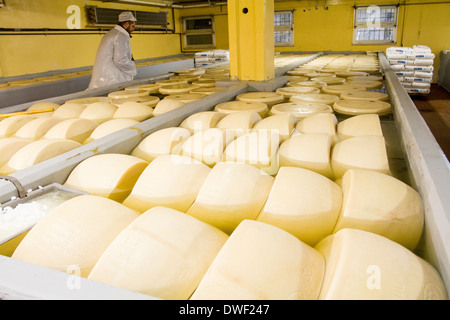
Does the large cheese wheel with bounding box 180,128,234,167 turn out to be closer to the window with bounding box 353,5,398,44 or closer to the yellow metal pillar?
the yellow metal pillar

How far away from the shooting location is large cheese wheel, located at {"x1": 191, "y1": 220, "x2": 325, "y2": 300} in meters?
0.77

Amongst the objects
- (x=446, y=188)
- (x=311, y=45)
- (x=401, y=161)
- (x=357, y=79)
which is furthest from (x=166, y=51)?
(x=446, y=188)

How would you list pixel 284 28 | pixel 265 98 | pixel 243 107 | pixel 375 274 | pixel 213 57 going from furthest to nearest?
1. pixel 284 28
2. pixel 213 57
3. pixel 265 98
4. pixel 243 107
5. pixel 375 274

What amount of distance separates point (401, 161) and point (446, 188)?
82 centimetres

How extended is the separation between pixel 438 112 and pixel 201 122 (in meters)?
6.43

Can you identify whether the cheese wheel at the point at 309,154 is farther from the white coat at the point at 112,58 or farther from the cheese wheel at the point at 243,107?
the white coat at the point at 112,58

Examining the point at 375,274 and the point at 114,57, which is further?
the point at 114,57

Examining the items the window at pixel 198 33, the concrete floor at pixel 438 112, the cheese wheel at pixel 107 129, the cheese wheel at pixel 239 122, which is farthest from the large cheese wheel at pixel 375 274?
the window at pixel 198 33

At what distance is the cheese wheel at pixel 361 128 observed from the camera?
175 centimetres

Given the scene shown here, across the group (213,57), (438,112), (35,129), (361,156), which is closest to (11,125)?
(35,129)

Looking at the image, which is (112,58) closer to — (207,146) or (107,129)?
(107,129)

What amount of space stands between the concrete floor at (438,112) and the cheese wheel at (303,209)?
13.1 ft

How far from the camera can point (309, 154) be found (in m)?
1.52

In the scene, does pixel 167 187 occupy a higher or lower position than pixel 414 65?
lower
